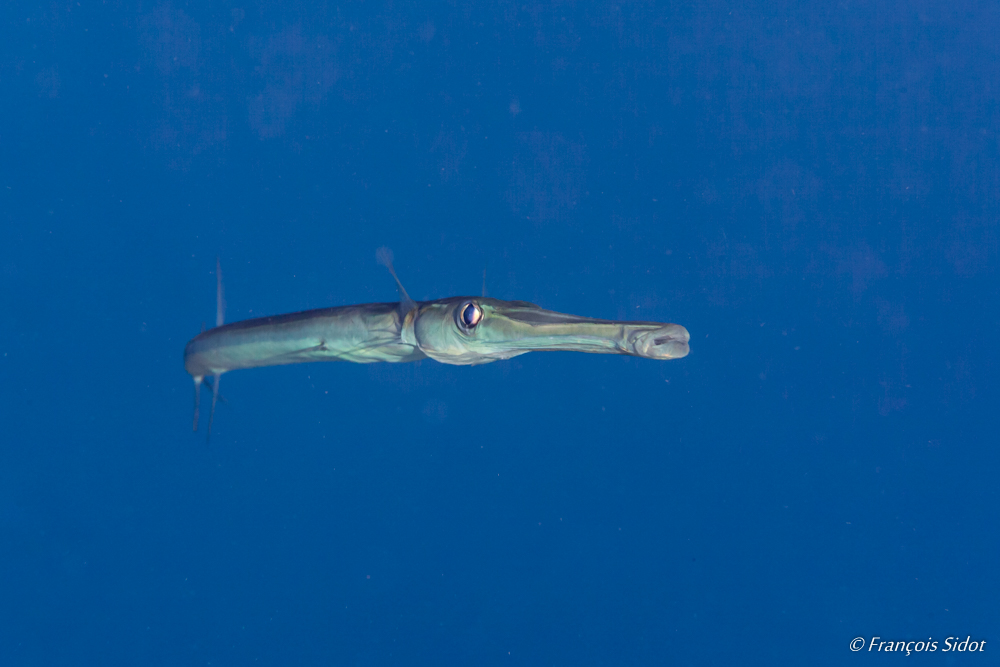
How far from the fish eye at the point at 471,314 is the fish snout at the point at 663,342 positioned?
22.3 inches

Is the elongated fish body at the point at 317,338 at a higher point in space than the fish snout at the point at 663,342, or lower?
higher

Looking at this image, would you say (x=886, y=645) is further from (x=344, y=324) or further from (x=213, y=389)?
(x=213, y=389)

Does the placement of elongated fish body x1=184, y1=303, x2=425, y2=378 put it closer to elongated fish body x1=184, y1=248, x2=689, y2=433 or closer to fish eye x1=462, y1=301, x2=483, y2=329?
elongated fish body x1=184, y1=248, x2=689, y2=433

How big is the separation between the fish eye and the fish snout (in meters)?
0.57

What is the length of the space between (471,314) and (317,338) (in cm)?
69

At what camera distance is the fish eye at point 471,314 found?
7.07ft

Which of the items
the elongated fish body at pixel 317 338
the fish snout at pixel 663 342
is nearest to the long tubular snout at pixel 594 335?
the fish snout at pixel 663 342

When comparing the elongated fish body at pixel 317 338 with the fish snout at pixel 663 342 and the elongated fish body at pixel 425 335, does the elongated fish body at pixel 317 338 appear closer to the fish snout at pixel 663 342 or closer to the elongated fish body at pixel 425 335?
the elongated fish body at pixel 425 335

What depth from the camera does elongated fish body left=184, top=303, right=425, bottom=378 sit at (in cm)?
238

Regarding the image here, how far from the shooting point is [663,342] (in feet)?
6.25

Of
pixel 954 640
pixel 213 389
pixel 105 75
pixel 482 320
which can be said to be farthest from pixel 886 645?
pixel 105 75

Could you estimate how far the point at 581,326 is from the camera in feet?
6.42

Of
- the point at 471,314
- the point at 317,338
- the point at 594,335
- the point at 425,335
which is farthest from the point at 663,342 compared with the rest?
the point at 317,338

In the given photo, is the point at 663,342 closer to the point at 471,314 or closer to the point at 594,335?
the point at 594,335
